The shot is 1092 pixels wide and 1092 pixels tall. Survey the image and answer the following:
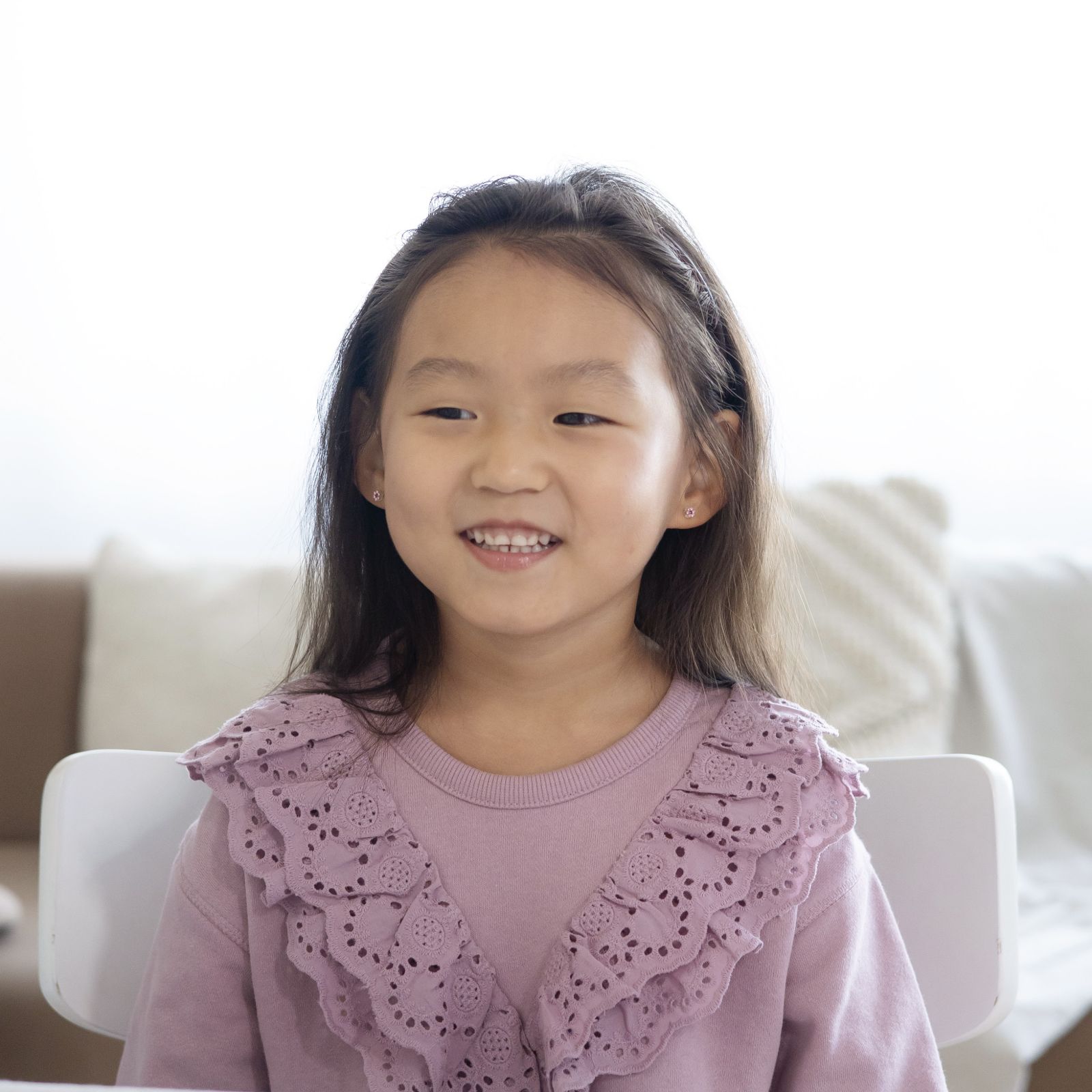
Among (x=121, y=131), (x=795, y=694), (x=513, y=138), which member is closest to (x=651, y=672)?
(x=795, y=694)

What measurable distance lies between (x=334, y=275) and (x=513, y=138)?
0.37 meters

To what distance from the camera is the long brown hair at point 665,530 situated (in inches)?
35.7

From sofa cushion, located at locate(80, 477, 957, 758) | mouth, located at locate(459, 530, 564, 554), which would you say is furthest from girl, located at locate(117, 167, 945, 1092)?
sofa cushion, located at locate(80, 477, 957, 758)

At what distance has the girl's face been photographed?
83 cm

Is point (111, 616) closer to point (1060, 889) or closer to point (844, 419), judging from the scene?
point (844, 419)

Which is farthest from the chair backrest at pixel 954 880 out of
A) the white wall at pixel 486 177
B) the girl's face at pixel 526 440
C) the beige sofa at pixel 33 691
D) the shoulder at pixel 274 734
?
the beige sofa at pixel 33 691

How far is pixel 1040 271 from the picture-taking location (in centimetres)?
193

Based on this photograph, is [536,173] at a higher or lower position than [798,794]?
higher

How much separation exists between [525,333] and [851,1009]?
520 mm

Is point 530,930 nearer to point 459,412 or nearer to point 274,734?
point 274,734

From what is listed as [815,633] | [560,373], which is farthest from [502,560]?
[815,633]

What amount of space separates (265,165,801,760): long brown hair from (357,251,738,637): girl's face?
32 millimetres

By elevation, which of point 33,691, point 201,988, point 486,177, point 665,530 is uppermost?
point 486,177

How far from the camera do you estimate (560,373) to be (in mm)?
834
